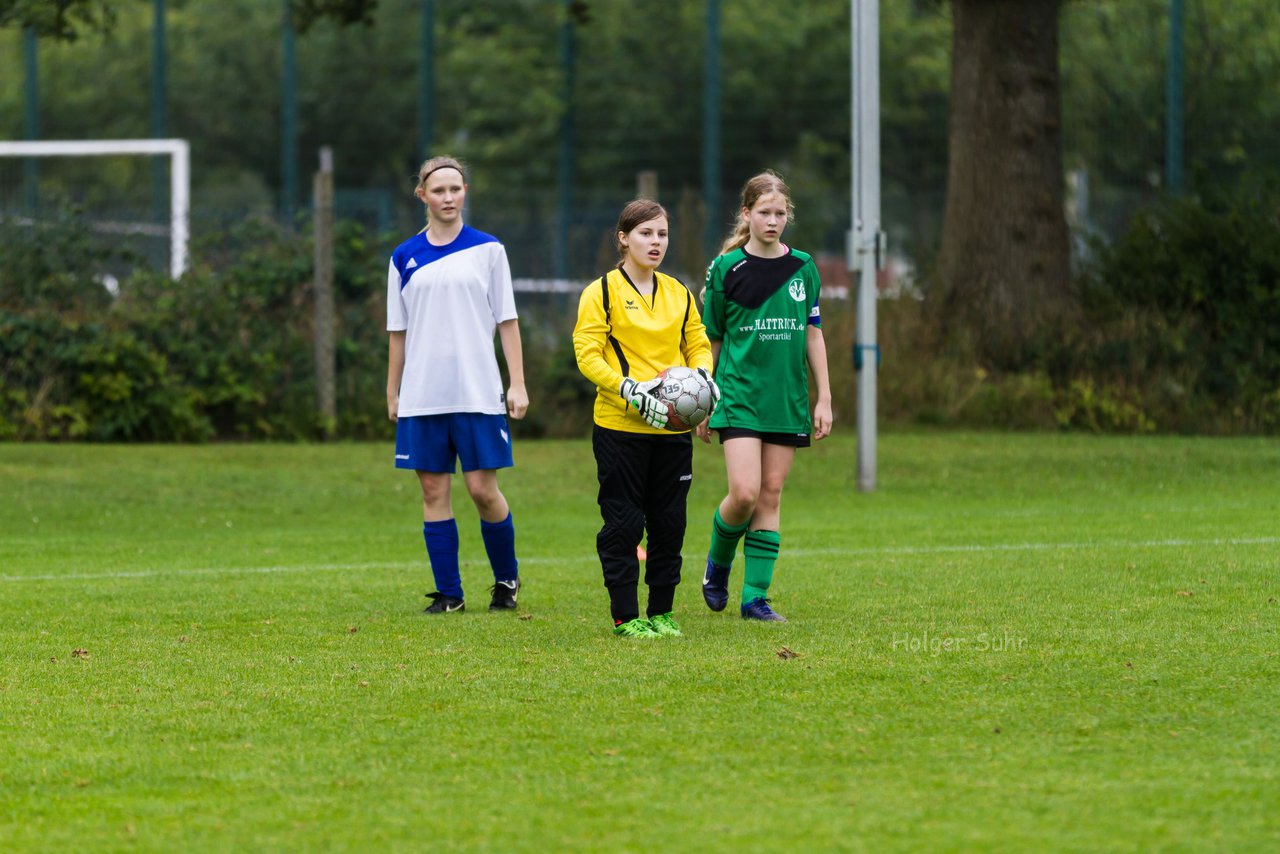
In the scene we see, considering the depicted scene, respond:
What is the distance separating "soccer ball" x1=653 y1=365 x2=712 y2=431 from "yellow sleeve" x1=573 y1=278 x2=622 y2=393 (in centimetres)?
19

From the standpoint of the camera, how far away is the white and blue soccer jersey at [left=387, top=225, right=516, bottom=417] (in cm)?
783

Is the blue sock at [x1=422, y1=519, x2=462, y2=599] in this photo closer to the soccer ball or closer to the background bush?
the soccer ball

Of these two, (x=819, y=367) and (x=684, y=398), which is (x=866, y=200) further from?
(x=684, y=398)

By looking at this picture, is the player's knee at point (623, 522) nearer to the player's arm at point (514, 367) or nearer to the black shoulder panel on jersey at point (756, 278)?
the player's arm at point (514, 367)

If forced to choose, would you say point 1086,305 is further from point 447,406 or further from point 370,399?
point 447,406

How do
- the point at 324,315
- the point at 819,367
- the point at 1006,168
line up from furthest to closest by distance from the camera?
the point at 1006,168 → the point at 324,315 → the point at 819,367

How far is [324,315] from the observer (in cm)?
1739

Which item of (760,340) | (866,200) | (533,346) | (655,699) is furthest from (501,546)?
(533,346)

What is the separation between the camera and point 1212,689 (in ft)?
19.7

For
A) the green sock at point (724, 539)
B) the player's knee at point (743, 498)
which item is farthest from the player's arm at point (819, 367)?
the green sock at point (724, 539)

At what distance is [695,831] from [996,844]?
27.4 inches

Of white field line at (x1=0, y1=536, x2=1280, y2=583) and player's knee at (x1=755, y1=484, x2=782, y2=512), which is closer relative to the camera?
player's knee at (x1=755, y1=484, x2=782, y2=512)

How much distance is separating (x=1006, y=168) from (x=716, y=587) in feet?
42.0

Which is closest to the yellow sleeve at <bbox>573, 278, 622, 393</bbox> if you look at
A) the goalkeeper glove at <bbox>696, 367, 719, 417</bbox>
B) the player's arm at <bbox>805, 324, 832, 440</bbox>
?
the goalkeeper glove at <bbox>696, 367, 719, 417</bbox>
